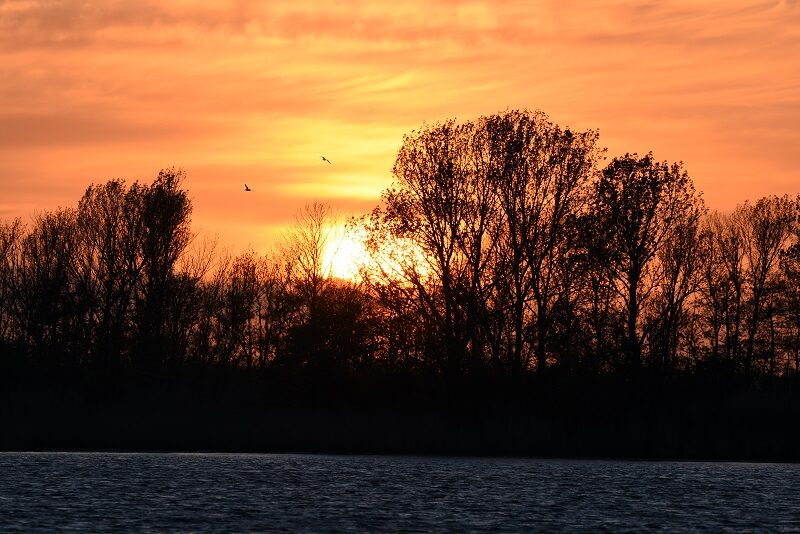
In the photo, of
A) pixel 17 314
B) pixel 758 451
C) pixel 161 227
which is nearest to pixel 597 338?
pixel 758 451

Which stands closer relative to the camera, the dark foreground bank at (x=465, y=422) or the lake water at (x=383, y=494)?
the lake water at (x=383, y=494)

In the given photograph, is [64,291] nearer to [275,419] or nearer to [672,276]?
[275,419]

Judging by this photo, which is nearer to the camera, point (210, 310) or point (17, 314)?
point (17, 314)

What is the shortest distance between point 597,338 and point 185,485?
28395 millimetres

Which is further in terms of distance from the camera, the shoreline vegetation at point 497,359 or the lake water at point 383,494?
the shoreline vegetation at point 497,359

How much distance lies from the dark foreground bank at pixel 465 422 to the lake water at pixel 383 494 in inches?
38.3

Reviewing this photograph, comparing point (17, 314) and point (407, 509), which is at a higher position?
point (17, 314)

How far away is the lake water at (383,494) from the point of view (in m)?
38.0

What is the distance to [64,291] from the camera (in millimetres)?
91562

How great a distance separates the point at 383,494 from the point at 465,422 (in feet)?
57.5

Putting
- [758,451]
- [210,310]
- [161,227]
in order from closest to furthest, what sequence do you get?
[758,451] < [161,227] < [210,310]

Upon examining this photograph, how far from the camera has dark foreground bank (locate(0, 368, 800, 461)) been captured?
6084cm

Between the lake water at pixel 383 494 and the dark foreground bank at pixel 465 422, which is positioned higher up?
the dark foreground bank at pixel 465 422

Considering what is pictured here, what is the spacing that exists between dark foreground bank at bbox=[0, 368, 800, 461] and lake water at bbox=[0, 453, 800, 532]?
3.19ft
